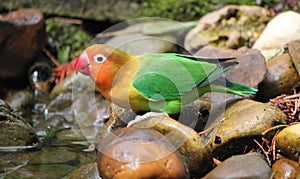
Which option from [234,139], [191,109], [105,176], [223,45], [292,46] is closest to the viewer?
[105,176]

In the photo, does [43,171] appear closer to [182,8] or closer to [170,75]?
[170,75]

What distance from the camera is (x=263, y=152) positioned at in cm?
366

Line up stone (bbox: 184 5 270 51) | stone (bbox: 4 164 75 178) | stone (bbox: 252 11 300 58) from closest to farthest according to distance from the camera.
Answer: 1. stone (bbox: 4 164 75 178)
2. stone (bbox: 252 11 300 58)
3. stone (bbox: 184 5 270 51)

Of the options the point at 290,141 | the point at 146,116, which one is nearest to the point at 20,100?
the point at 146,116

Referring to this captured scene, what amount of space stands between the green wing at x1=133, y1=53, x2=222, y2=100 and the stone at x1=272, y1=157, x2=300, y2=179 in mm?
851

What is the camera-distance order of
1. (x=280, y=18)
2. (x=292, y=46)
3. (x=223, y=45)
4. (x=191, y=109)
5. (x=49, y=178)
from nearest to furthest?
1. (x=49, y=178)
2. (x=191, y=109)
3. (x=292, y=46)
4. (x=280, y=18)
5. (x=223, y=45)

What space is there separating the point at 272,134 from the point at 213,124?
48 centimetres

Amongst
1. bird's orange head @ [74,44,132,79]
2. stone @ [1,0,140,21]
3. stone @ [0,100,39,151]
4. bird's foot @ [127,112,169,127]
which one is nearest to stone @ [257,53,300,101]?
bird's foot @ [127,112,169,127]

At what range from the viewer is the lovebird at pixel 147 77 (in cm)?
371

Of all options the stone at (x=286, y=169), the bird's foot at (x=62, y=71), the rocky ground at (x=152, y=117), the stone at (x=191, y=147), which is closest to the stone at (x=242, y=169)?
the rocky ground at (x=152, y=117)

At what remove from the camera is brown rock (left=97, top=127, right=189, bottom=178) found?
3062mm

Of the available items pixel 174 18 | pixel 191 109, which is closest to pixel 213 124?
pixel 191 109

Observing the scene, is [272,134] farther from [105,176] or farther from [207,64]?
[105,176]

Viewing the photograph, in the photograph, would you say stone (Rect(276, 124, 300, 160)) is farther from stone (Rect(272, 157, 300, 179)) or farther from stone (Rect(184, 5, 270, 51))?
stone (Rect(184, 5, 270, 51))
